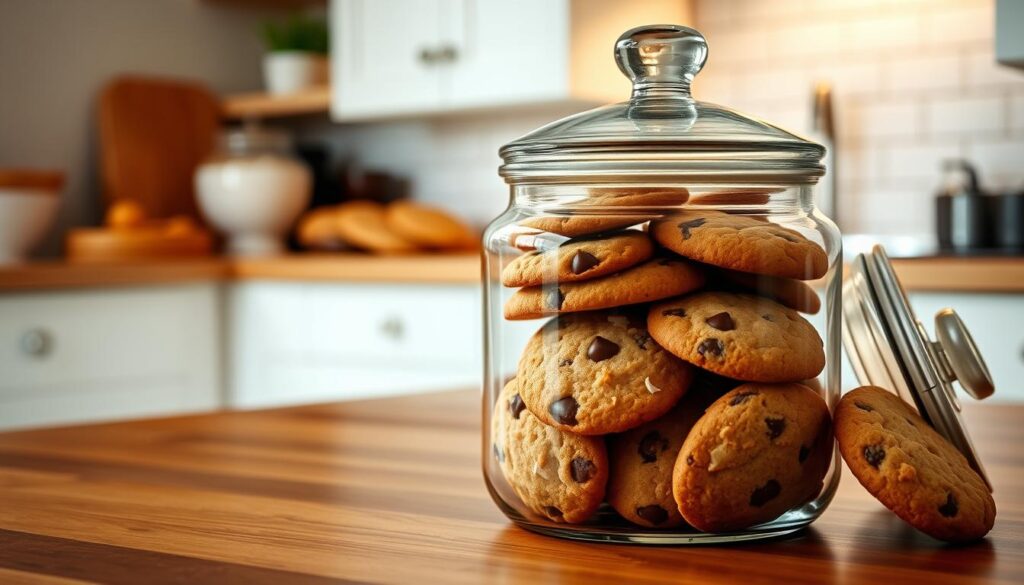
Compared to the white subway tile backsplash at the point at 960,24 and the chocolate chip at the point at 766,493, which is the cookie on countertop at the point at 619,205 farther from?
the white subway tile backsplash at the point at 960,24

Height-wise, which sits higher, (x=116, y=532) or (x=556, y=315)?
(x=556, y=315)

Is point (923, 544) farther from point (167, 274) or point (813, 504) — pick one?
point (167, 274)

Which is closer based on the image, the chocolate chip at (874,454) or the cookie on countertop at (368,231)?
the chocolate chip at (874,454)

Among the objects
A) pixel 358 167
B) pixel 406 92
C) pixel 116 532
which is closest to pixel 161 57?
pixel 358 167

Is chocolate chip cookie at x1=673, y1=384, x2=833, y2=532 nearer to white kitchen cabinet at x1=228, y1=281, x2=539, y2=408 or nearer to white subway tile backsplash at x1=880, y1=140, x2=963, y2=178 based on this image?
white kitchen cabinet at x1=228, y1=281, x2=539, y2=408

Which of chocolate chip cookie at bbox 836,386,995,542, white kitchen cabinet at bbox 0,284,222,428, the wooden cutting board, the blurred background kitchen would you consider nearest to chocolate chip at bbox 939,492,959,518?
chocolate chip cookie at bbox 836,386,995,542

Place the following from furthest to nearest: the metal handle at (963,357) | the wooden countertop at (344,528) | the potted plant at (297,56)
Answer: the potted plant at (297,56) < the metal handle at (963,357) < the wooden countertop at (344,528)

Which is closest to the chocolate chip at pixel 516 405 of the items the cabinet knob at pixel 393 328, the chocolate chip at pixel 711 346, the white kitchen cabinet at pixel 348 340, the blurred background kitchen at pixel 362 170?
the chocolate chip at pixel 711 346
